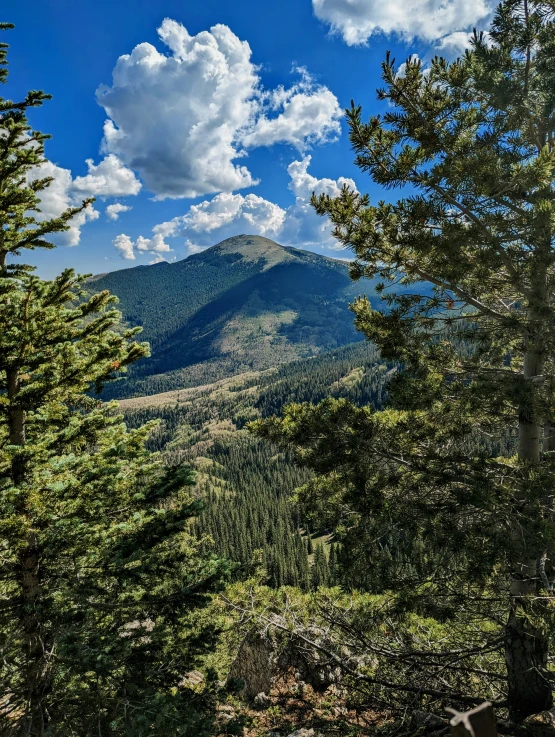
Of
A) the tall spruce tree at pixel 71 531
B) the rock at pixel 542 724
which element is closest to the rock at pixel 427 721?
the rock at pixel 542 724

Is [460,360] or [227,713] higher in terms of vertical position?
[460,360]

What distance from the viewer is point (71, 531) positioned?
5746 mm

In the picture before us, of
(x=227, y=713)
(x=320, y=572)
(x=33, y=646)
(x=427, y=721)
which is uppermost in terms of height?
(x=33, y=646)

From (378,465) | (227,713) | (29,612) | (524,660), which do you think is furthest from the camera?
(227,713)

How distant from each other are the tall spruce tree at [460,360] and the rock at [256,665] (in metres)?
5.56

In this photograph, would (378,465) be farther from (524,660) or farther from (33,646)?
(33,646)

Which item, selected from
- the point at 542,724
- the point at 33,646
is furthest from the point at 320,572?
the point at 33,646

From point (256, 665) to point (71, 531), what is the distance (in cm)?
919

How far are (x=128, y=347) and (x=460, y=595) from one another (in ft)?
25.5

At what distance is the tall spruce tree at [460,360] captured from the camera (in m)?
6.17

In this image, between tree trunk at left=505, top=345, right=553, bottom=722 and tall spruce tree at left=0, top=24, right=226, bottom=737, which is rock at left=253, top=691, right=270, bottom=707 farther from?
tree trunk at left=505, top=345, right=553, bottom=722

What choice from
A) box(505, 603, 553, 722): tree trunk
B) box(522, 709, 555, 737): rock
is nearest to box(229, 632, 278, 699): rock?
box(505, 603, 553, 722): tree trunk

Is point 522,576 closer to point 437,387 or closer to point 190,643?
point 437,387

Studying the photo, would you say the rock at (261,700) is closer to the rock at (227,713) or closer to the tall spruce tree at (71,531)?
the rock at (227,713)
